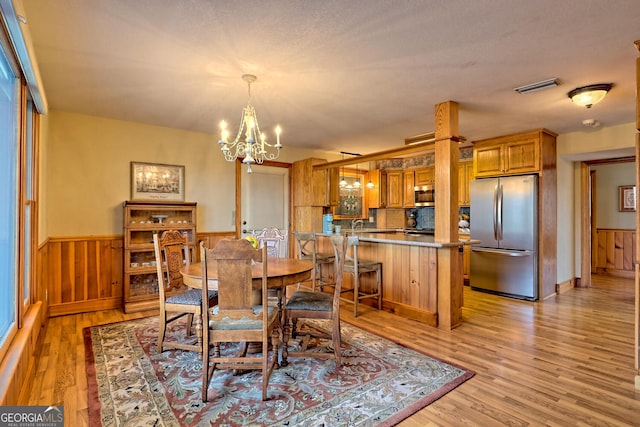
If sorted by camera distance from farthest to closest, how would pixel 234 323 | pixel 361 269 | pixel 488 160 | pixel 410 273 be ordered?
1. pixel 488 160
2. pixel 361 269
3. pixel 410 273
4. pixel 234 323

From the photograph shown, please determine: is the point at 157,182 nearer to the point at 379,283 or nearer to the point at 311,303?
the point at 311,303

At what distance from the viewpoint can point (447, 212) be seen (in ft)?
11.5

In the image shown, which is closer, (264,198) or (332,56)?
(332,56)

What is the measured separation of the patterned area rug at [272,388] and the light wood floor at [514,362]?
0.12 meters

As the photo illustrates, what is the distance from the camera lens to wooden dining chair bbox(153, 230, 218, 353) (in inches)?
107

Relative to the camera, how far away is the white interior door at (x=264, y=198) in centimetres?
547

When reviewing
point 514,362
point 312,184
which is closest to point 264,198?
point 312,184

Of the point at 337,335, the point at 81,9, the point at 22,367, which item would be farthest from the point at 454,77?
the point at 22,367

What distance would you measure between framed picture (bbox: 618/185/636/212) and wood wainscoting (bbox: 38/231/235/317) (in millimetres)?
8943

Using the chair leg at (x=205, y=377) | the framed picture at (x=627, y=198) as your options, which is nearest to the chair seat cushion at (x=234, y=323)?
the chair leg at (x=205, y=377)

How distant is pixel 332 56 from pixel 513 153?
3.76 m

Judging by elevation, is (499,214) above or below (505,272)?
above

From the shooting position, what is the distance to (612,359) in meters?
2.74

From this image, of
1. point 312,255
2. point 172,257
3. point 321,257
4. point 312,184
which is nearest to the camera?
point 172,257
